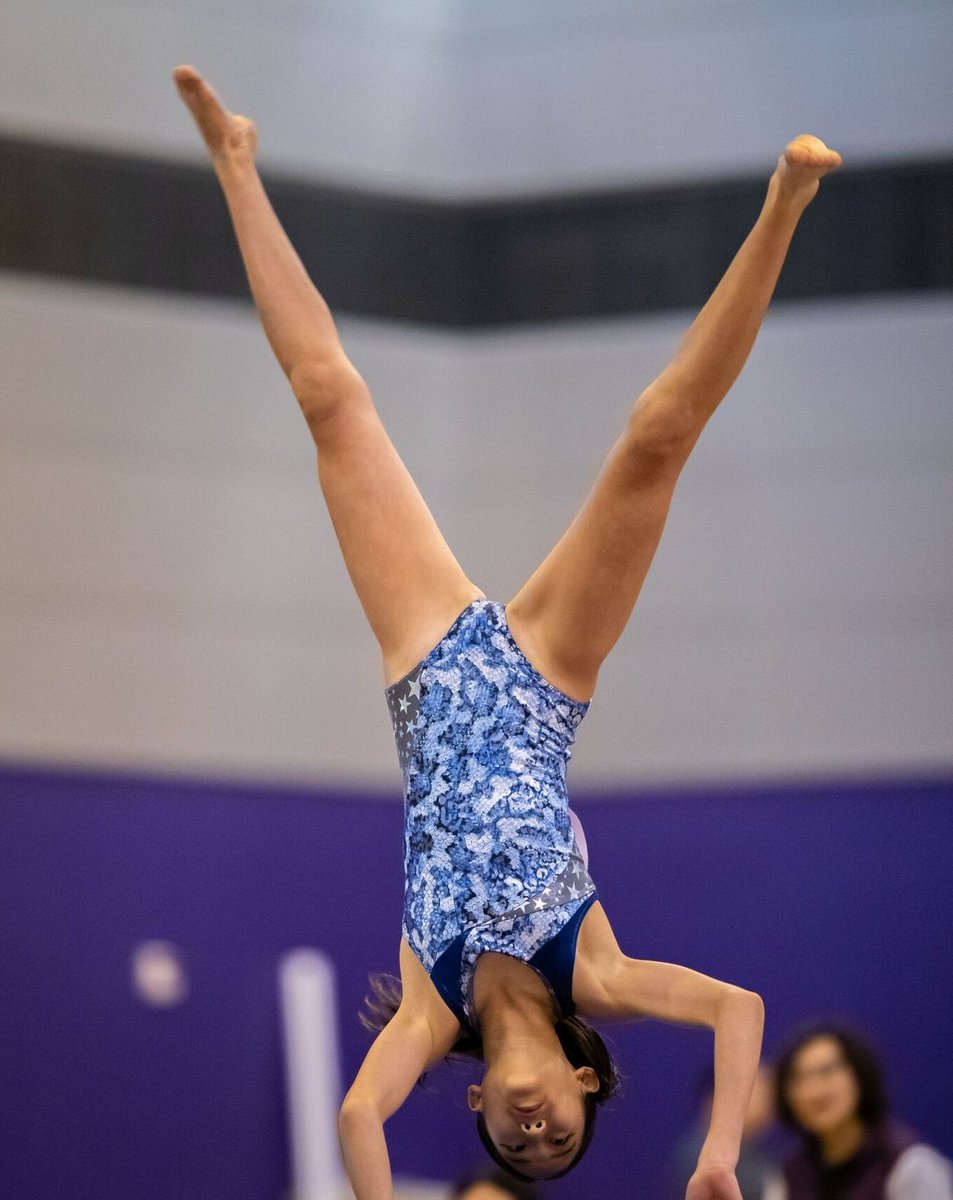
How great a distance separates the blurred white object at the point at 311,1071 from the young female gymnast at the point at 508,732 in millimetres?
1617

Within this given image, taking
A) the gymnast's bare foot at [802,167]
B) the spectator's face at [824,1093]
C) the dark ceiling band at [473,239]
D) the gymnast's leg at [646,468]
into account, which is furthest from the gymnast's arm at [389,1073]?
the dark ceiling band at [473,239]

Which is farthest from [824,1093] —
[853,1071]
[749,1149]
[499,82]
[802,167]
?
[499,82]

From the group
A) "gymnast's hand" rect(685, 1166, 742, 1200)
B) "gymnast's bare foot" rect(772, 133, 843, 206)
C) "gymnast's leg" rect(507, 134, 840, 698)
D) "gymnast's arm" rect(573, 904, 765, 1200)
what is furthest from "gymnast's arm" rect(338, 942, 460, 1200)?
"gymnast's bare foot" rect(772, 133, 843, 206)

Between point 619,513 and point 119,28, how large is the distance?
120 inches

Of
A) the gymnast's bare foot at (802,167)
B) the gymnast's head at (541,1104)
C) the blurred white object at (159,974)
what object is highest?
the gymnast's bare foot at (802,167)

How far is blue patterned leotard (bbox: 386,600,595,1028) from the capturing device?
243 cm

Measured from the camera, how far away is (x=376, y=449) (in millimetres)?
2729

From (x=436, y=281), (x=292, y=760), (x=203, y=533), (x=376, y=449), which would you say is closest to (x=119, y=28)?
(x=436, y=281)

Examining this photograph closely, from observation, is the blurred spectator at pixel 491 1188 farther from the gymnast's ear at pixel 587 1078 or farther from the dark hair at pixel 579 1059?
the gymnast's ear at pixel 587 1078

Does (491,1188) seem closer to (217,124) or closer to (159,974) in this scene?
(159,974)

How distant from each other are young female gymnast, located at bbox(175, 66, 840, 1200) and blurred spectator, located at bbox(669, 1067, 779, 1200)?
40 cm

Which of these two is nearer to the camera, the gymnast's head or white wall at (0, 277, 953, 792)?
the gymnast's head

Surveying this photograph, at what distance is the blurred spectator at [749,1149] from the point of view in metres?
3.02

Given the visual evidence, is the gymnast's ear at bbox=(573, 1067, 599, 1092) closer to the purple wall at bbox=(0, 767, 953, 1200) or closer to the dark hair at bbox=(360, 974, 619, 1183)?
the dark hair at bbox=(360, 974, 619, 1183)
